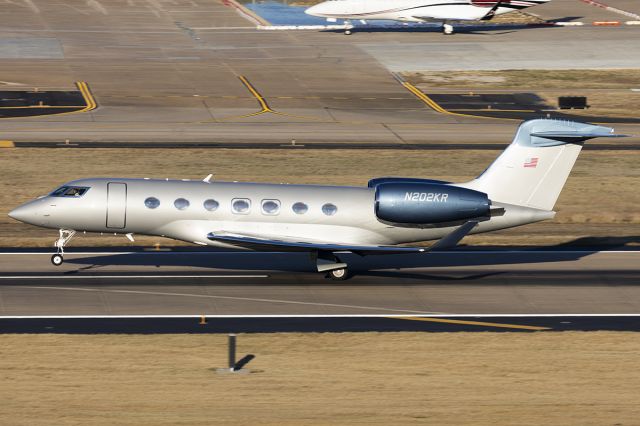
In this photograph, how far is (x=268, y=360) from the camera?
98.3 ft

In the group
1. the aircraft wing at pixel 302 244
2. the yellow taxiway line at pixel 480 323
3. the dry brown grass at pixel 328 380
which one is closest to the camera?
the dry brown grass at pixel 328 380

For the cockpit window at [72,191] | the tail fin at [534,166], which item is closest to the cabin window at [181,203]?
the cockpit window at [72,191]

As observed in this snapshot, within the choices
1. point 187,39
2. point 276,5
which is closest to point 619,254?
point 187,39

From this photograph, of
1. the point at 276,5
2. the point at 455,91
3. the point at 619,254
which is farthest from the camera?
the point at 276,5

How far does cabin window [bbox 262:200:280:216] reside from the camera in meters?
37.3

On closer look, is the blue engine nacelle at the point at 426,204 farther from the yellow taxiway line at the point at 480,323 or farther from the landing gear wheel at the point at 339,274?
the yellow taxiway line at the point at 480,323

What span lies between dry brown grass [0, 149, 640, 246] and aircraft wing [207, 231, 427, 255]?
10.6 meters

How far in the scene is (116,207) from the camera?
36906 mm

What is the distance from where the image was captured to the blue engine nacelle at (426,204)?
121ft

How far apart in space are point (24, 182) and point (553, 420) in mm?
32110

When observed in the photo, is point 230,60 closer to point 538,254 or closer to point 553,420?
point 538,254

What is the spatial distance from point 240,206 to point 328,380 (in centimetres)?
1031

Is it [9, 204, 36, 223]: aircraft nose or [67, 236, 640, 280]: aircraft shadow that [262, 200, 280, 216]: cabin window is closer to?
[67, 236, 640, 280]: aircraft shadow

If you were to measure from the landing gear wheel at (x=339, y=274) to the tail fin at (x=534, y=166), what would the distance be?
5.19 metres
